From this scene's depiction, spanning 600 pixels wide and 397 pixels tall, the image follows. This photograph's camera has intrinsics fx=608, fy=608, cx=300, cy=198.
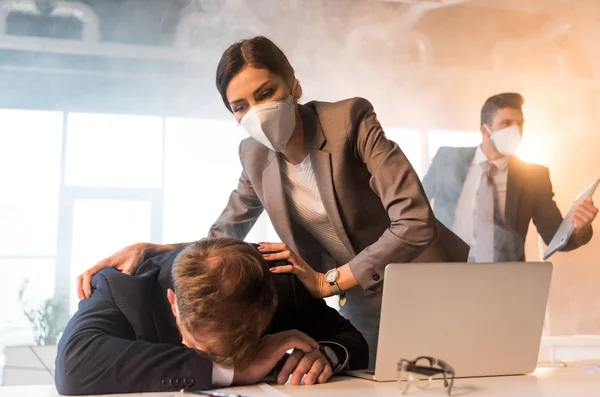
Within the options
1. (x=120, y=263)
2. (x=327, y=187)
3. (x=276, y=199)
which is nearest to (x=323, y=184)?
(x=327, y=187)

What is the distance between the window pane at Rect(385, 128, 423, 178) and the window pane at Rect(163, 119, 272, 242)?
1.92 feet

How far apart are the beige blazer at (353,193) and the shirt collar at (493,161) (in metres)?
0.57

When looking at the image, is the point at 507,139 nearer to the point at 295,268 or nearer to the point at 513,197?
the point at 513,197

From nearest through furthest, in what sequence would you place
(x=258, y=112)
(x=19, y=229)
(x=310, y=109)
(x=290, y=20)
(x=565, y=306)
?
(x=258, y=112) → (x=310, y=109) → (x=19, y=229) → (x=290, y=20) → (x=565, y=306)

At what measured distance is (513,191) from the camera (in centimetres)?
224

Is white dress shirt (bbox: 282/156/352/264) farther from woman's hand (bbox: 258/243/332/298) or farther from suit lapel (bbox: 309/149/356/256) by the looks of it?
woman's hand (bbox: 258/243/332/298)

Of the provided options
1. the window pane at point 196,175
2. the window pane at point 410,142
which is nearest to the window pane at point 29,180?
the window pane at point 196,175

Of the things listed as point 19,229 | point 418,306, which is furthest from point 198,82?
point 418,306

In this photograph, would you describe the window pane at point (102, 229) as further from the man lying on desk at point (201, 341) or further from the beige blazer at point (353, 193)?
the man lying on desk at point (201, 341)

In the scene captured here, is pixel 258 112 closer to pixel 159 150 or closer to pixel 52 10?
pixel 159 150

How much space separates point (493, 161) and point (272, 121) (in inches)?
44.3

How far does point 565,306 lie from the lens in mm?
2252

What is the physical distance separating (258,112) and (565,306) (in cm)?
147

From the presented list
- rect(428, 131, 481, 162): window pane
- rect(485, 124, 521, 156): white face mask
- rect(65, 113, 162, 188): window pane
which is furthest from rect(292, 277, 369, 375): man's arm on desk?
rect(485, 124, 521, 156): white face mask
